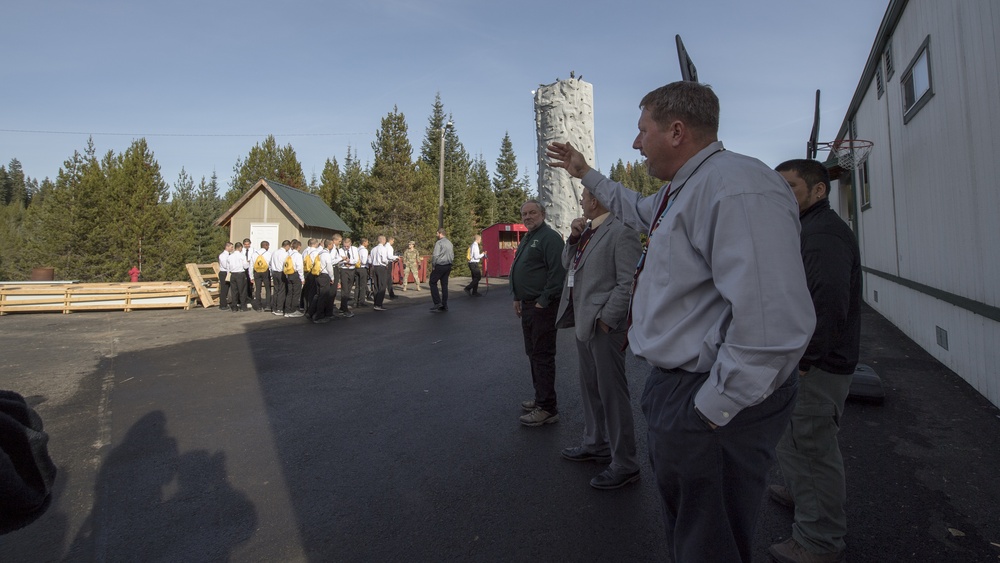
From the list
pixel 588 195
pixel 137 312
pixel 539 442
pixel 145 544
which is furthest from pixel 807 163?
pixel 137 312

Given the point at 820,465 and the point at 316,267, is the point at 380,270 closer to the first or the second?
the point at 316,267

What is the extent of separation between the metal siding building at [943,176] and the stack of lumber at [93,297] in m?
16.5

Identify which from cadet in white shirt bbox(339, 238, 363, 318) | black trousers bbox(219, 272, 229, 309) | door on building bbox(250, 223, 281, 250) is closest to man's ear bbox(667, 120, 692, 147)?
cadet in white shirt bbox(339, 238, 363, 318)

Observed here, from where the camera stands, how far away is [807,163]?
9.07ft

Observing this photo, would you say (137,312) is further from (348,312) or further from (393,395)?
(393,395)

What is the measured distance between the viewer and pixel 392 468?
3.66 m

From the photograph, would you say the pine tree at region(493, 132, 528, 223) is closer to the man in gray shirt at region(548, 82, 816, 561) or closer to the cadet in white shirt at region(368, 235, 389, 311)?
the cadet in white shirt at region(368, 235, 389, 311)

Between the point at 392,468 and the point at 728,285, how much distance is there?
2972mm

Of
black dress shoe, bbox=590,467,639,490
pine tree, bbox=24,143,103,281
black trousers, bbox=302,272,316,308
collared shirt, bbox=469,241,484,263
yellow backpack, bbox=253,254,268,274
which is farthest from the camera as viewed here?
pine tree, bbox=24,143,103,281

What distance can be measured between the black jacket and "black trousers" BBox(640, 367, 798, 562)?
3.47ft

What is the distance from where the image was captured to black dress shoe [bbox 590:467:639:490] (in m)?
3.28

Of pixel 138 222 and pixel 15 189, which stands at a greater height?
pixel 15 189

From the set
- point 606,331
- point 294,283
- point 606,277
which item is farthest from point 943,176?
point 294,283

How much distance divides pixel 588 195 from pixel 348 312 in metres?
10.1
